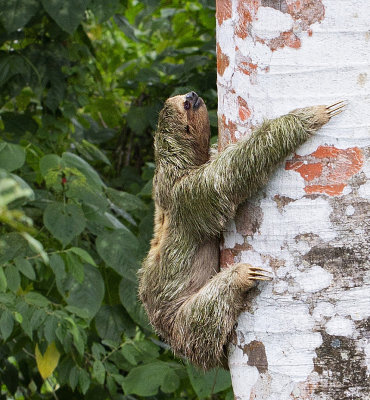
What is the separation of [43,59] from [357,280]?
12.2 feet

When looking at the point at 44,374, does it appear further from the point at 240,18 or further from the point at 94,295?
the point at 240,18

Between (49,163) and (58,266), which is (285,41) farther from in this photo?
(49,163)

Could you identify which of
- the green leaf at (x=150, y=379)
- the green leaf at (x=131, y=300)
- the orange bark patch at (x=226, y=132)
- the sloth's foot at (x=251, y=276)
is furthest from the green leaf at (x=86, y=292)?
the sloth's foot at (x=251, y=276)

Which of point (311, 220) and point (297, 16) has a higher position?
point (297, 16)

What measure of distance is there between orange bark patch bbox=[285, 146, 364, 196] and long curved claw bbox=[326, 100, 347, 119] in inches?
4.3

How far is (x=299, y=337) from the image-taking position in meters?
2.03

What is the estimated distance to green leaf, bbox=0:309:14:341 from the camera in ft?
10.7

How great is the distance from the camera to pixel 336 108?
205 cm

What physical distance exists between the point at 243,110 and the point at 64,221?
1876mm

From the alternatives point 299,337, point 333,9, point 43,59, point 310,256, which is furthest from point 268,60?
point 43,59

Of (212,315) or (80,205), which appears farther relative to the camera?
(80,205)

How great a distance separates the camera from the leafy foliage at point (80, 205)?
366cm

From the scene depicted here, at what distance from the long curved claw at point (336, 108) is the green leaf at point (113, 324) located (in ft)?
8.48

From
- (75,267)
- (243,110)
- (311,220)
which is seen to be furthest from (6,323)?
(311,220)
